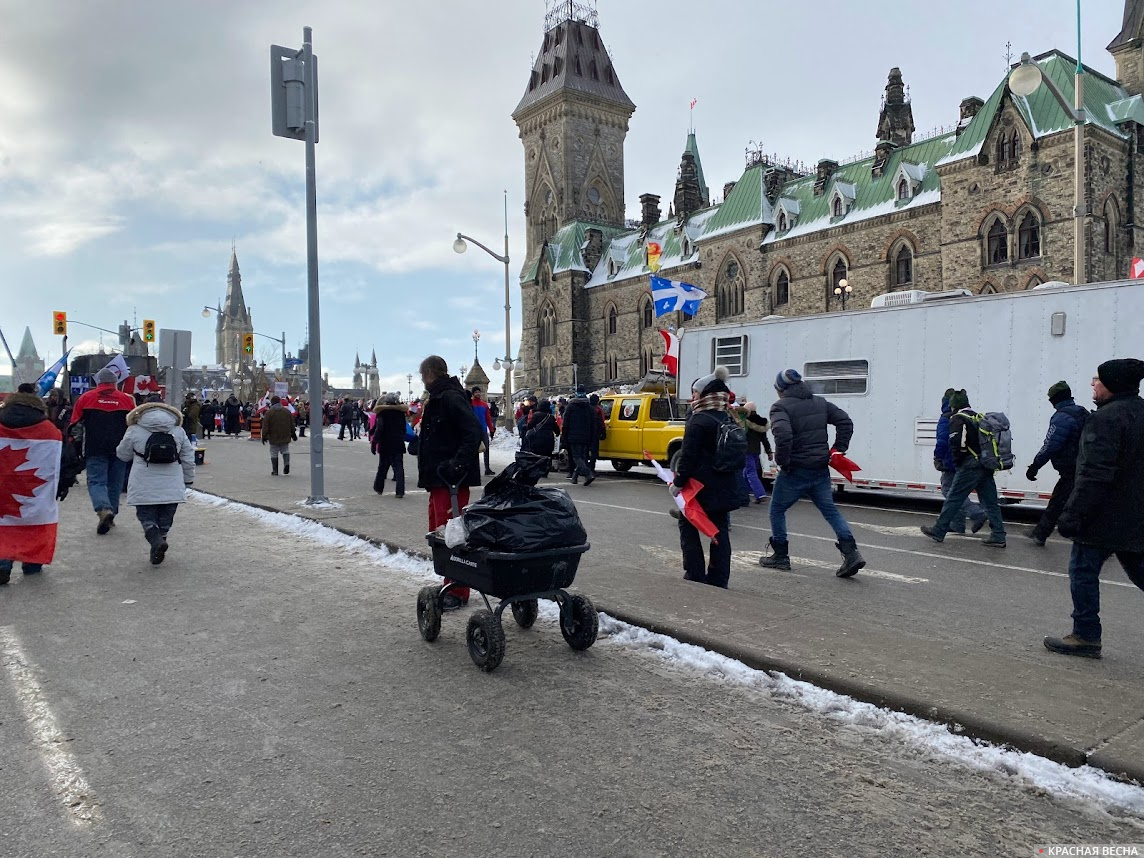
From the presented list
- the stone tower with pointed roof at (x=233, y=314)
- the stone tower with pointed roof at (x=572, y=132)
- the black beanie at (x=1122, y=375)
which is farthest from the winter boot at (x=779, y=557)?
the stone tower with pointed roof at (x=233, y=314)

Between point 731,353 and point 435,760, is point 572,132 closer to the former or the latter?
point 731,353

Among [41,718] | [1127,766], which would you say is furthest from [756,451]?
[41,718]

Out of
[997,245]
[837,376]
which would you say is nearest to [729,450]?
[837,376]

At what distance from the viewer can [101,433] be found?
9594 millimetres

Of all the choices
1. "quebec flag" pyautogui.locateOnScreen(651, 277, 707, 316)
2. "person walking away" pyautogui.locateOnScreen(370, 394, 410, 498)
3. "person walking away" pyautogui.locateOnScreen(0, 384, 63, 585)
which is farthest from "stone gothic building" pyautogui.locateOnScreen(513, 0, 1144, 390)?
"person walking away" pyautogui.locateOnScreen(0, 384, 63, 585)

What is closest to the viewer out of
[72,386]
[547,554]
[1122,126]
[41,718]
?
[41,718]

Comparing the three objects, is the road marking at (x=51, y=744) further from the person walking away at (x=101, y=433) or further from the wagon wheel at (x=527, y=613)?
the person walking away at (x=101, y=433)

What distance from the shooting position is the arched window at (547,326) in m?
70.7

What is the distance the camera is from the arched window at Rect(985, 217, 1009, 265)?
3616cm

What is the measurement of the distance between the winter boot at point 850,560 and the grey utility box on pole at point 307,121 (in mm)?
7211

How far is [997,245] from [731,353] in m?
27.4

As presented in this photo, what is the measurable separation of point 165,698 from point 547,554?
2.20 m

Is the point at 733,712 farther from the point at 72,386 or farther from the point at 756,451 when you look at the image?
the point at 72,386

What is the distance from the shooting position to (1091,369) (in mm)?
10844
